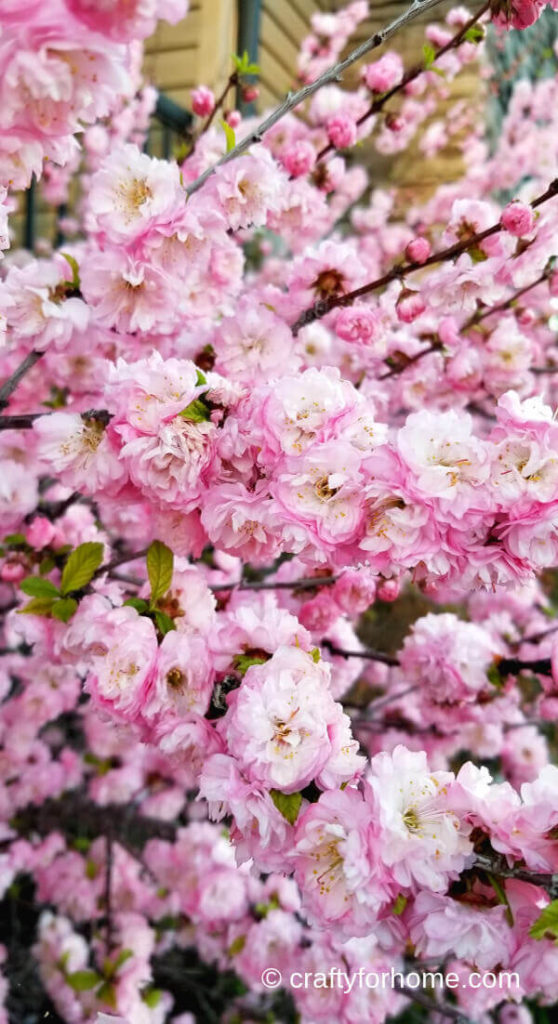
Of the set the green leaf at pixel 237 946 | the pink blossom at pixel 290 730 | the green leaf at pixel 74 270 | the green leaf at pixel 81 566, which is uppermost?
the green leaf at pixel 74 270

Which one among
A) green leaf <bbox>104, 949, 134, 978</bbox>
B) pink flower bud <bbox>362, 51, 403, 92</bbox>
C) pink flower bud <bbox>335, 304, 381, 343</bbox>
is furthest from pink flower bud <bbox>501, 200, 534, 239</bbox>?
green leaf <bbox>104, 949, 134, 978</bbox>

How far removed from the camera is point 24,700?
6.27ft

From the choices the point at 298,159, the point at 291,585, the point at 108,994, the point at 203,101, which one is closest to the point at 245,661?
the point at 291,585

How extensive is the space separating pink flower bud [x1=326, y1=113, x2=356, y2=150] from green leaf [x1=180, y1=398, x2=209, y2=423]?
0.84 meters

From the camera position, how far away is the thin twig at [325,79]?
2.94ft

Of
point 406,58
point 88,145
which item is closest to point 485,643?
point 88,145

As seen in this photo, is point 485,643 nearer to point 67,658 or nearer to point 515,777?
point 67,658

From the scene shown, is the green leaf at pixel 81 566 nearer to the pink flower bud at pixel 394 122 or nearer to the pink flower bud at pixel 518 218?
the pink flower bud at pixel 518 218

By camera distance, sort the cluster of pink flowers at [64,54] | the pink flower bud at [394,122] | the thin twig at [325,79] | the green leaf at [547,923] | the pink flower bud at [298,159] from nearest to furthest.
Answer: the cluster of pink flowers at [64,54]
the green leaf at [547,923]
the thin twig at [325,79]
the pink flower bud at [298,159]
the pink flower bud at [394,122]

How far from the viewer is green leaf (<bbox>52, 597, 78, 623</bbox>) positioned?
0.98 meters

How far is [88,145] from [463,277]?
7.50 ft

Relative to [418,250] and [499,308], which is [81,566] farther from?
[499,308]

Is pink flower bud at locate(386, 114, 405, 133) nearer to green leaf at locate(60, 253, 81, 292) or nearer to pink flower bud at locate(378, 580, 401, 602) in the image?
green leaf at locate(60, 253, 81, 292)

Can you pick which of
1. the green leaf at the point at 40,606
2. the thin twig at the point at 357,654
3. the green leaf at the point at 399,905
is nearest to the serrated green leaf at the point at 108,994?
the thin twig at the point at 357,654
